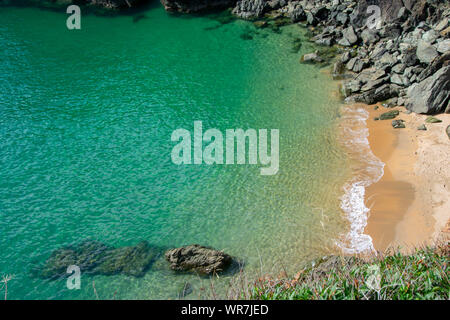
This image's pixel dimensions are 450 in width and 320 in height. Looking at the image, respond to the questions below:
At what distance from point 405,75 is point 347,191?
10.4 meters

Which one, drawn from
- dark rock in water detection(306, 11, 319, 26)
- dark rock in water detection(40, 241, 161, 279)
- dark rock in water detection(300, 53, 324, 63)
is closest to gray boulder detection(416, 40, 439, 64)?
dark rock in water detection(300, 53, 324, 63)

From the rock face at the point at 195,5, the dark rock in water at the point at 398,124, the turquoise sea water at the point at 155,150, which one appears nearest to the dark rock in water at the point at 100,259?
the turquoise sea water at the point at 155,150

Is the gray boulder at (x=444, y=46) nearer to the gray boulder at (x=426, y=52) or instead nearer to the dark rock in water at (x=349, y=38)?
the gray boulder at (x=426, y=52)

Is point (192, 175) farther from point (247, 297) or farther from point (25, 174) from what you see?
point (247, 297)

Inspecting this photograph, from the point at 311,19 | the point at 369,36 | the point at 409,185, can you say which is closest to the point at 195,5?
the point at 311,19

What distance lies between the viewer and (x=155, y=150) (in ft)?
76.8

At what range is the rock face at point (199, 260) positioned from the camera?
16.7 meters

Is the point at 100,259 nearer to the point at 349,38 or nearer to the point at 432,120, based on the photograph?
the point at 432,120

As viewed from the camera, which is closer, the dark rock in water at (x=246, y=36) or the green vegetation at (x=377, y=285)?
the green vegetation at (x=377, y=285)

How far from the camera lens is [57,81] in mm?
29891

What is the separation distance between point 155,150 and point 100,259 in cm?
763

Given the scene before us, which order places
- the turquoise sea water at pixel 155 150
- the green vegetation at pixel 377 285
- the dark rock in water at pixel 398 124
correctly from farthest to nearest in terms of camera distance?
the dark rock in water at pixel 398 124 → the turquoise sea water at pixel 155 150 → the green vegetation at pixel 377 285

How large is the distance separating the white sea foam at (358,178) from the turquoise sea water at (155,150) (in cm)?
51

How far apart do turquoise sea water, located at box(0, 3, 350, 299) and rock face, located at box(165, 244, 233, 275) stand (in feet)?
1.42
